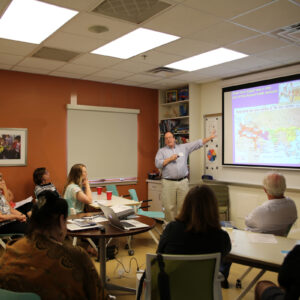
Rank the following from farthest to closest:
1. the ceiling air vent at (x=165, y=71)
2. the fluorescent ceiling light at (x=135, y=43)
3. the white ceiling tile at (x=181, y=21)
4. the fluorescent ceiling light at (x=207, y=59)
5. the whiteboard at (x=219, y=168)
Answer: the whiteboard at (x=219, y=168)
the ceiling air vent at (x=165, y=71)
the fluorescent ceiling light at (x=207, y=59)
the fluorescent ceiling light at (x=135, y=43)
the white ceiling tile at (x=181, y=21)

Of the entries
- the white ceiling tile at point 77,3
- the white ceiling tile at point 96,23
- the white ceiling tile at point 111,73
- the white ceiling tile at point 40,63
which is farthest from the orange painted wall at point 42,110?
the white ceiling tile at point 77,3

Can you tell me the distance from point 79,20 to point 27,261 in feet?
8.52

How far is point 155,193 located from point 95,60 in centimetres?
322

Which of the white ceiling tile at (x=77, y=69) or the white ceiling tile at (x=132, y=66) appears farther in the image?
the white ceiling tile at (x=77, y=69)

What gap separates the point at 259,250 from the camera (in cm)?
239

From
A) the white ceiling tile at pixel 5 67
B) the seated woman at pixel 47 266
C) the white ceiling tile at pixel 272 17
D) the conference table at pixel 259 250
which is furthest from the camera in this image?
the white ceiling tile at pixel 5 67

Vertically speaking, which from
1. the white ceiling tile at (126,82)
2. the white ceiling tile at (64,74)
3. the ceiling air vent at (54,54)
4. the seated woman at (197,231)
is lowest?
the seated woman at (197,231)

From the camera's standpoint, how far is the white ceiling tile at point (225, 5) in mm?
2945

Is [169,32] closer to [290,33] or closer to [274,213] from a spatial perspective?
[290,33]

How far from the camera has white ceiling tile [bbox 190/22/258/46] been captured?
358 cm

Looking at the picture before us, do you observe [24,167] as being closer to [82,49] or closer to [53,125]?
[53,125]

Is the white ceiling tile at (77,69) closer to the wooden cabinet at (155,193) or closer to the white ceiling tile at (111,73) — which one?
the white ceiling tile at (111,73)

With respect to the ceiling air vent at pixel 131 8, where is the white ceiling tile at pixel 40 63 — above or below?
above

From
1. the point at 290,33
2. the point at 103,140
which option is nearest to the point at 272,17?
the point at 290,33
